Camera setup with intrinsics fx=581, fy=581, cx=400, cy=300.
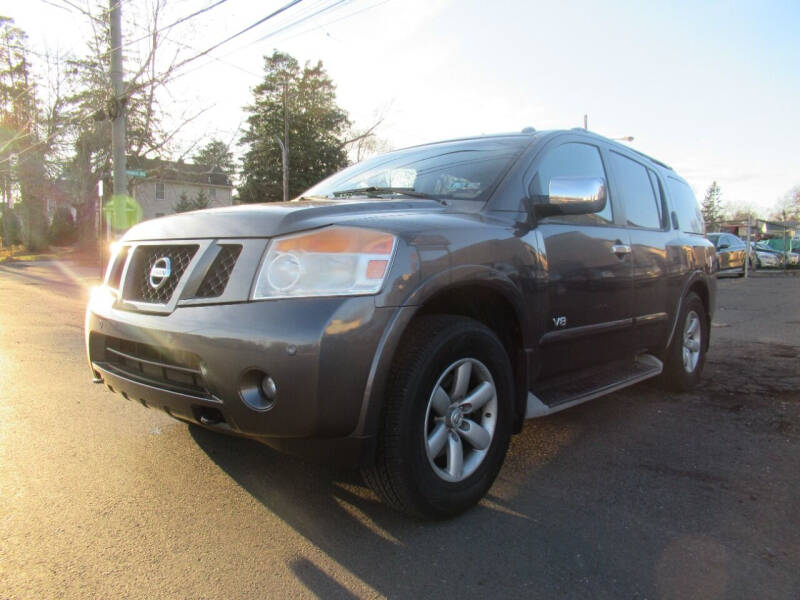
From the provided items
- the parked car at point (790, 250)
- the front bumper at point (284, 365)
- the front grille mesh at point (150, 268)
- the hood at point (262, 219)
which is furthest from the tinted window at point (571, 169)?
the parked car at point (790, 250)

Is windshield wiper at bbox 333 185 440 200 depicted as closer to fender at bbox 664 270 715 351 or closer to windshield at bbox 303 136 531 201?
windshield at bbox 303 136 531 201

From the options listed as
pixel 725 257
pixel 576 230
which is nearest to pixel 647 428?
pixel 576 230

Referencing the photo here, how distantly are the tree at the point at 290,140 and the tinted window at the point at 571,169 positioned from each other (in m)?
40.8

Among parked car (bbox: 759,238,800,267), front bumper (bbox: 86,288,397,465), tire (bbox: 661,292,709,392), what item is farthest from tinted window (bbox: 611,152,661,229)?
parked car (bbox: 759,238,800,267)

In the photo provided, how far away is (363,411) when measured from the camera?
2.10 metres

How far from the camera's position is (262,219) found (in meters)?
2.31

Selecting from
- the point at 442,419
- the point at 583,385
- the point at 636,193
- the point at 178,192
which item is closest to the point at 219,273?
the point at 442,419

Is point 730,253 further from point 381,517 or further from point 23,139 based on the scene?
point 23,139

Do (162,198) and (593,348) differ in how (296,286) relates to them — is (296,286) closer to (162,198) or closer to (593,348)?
(593,348)

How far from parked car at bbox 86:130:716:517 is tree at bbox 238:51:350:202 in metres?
41.2

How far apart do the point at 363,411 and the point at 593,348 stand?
190 centimetres

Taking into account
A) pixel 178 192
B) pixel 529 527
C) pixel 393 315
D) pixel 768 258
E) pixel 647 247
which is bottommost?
pixel 529 527

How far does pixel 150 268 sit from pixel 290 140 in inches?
1772

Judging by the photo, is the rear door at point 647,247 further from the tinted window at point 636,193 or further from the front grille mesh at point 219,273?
the front grille mesh at point 219,273
